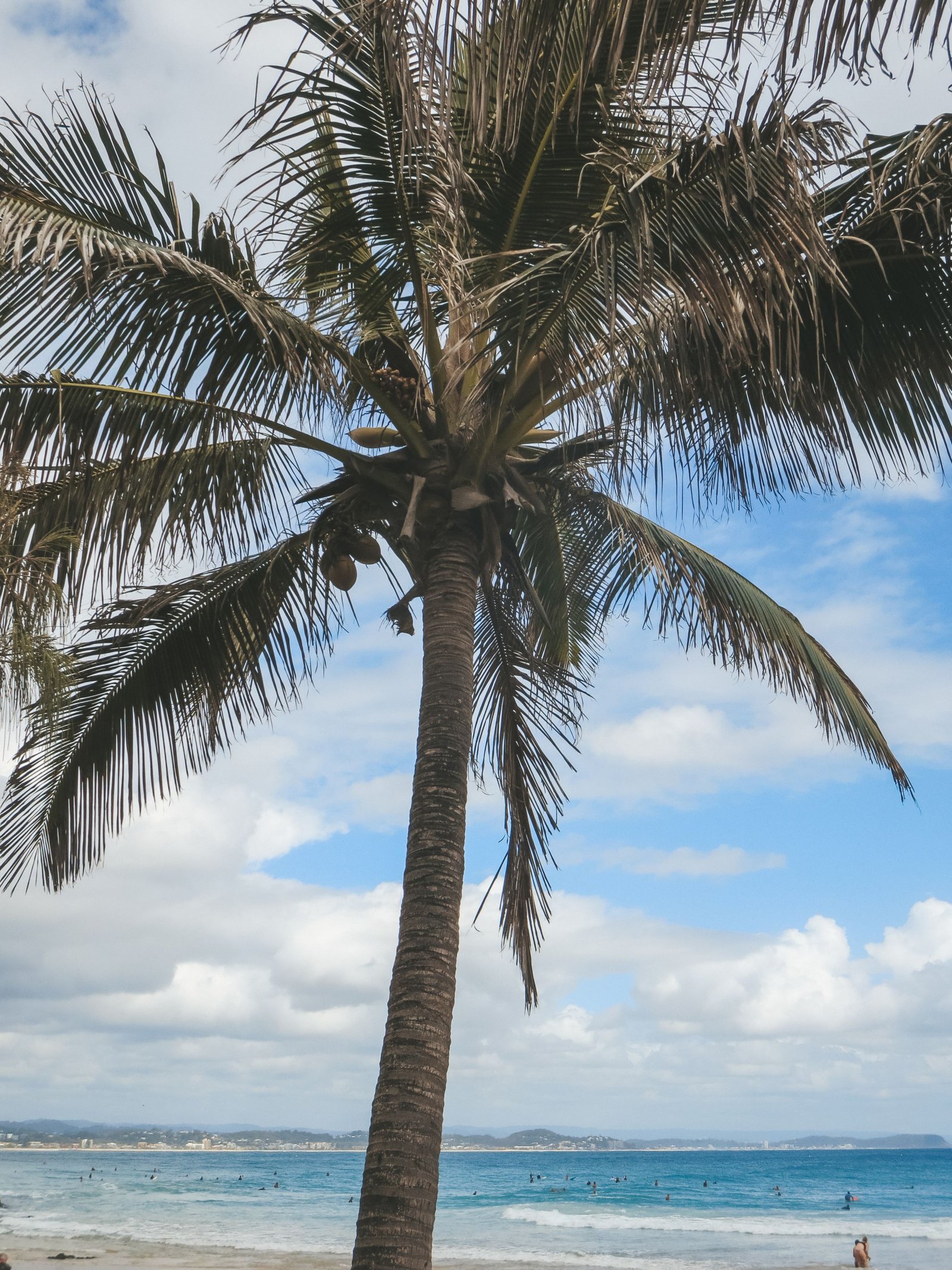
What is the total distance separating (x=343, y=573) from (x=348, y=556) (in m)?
0.10

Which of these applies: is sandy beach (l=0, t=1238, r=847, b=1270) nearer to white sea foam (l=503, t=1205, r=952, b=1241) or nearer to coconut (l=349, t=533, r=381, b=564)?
white sea foam (l=503, t=1205, r=952, b=1241)

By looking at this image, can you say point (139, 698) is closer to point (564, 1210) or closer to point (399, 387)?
point (399, 387)

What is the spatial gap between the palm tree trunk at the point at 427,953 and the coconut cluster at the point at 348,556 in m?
0.74

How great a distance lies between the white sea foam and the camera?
132 feet

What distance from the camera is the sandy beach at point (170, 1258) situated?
24.7 metres

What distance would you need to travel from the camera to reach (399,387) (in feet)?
20.4

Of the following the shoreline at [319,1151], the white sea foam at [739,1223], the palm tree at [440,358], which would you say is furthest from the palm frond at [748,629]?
the shoreline at [319,1151]

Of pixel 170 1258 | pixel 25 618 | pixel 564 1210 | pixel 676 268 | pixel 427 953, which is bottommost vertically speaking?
pixel 564 1210

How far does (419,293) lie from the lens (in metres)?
5.94

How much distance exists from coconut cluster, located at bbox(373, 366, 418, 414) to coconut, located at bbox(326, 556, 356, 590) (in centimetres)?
104

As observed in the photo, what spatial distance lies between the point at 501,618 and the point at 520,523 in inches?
32.1

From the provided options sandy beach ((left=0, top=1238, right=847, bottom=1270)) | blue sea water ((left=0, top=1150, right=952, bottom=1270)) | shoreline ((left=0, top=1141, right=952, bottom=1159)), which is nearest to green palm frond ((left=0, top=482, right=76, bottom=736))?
sandy beach ((left=0, top=1238, right=847, bottom=1270))

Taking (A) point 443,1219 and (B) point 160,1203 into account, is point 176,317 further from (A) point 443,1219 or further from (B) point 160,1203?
(B) point 160,1203

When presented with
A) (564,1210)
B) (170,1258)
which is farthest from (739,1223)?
(170,1258)
